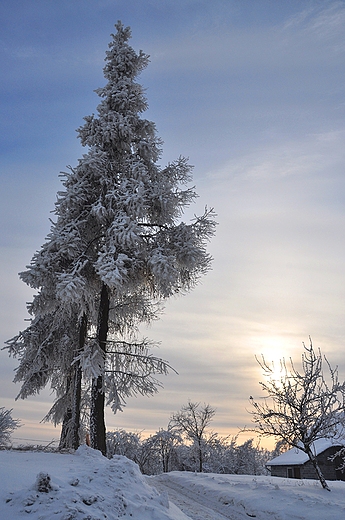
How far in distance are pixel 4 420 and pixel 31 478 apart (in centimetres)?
2727

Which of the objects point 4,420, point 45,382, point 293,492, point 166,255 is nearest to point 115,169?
point 166,255

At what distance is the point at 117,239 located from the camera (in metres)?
11.3

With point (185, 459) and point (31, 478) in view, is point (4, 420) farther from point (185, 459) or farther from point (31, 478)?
point (185, 459)

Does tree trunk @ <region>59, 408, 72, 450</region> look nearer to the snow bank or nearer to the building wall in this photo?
the snow bank

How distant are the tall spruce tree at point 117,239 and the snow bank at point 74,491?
11.3 feet

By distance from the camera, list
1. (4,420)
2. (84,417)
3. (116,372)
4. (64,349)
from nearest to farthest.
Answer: (116,372) → (64,349) → (84,417) → (4,420)

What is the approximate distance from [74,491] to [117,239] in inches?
277

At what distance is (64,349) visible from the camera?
14.7m

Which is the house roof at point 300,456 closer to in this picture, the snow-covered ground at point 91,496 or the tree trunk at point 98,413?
the snow-covered ground at point 91,496

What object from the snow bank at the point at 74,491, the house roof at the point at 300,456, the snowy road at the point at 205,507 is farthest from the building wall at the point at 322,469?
the snow bank at the point at 74,491

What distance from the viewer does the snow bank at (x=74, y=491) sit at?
483 cm

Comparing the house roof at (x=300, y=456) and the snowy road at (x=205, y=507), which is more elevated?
the house roof at (x=300, y=456)

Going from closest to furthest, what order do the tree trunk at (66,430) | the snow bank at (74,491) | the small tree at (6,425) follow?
the snow bank at (74,491) < the tree trunk at (66,430) < the small tree at (6,425)

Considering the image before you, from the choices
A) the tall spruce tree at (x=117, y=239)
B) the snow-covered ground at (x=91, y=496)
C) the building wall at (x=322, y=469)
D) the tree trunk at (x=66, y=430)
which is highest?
the tall spruce tree at (x=117, y=239)
